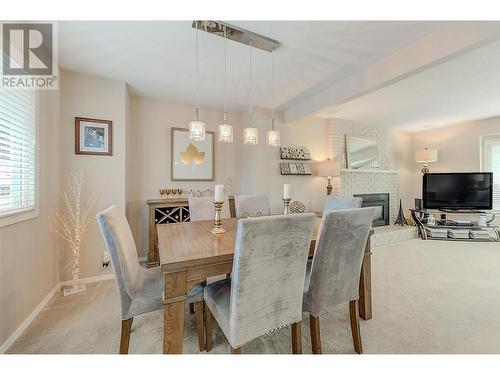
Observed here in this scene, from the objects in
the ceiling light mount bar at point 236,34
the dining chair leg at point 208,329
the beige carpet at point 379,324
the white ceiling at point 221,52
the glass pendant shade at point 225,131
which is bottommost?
the beige carpet at point 379,324

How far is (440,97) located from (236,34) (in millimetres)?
3212

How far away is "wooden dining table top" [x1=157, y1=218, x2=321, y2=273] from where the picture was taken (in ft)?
3.89

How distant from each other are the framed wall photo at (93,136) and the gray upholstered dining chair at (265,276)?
Result: 235cm

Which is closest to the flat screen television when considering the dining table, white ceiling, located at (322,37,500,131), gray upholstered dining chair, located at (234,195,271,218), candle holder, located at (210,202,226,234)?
white ceiling, located at (322,37,500,131)

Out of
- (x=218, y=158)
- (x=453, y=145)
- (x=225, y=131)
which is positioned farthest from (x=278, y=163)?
(x=453, y=145)

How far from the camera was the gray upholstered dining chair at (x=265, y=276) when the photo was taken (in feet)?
3.56

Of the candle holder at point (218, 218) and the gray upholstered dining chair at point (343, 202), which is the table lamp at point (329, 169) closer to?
the gray upholstered dining chair at point (343, 202)

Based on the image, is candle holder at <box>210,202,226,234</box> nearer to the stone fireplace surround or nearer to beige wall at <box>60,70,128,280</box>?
beige wall at <box>60,70,128,280</box>

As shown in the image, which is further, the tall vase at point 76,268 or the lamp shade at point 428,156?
the lamp shade at point 428,156

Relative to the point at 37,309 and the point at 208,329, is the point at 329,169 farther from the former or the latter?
the point at 37,309

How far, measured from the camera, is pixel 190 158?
11.7 ft

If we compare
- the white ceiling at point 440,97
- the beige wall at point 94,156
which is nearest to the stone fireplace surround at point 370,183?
the white ceiling at point 440,97

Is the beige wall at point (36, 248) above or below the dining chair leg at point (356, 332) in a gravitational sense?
above
